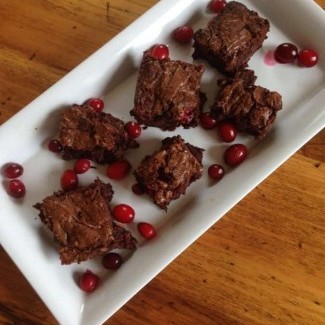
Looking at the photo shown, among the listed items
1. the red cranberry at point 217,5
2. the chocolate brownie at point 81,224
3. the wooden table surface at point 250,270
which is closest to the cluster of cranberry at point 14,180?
the chocolate brownie at point 81,224

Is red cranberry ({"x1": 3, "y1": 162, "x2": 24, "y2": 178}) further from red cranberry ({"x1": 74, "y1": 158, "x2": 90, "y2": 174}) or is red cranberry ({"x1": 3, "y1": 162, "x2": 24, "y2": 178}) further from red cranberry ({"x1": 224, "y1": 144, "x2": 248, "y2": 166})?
red cranberry ({"x1": 224, "y1": 144, "x2": 248, "y2": 166})

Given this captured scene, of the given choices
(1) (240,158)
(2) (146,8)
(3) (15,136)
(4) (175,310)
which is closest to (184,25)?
(2) (146,8)

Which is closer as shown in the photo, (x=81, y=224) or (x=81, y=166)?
(x=81, y=224)

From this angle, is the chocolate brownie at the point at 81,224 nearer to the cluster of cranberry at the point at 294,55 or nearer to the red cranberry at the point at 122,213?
the red cranberry at the point at 122,213

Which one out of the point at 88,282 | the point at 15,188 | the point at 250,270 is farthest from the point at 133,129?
the point at 250,270

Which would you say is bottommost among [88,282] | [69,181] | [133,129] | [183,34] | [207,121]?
[88,282]

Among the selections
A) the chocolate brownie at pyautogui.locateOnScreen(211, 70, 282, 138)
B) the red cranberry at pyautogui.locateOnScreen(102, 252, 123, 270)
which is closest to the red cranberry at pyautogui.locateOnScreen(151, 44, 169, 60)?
the chocolate brownie at pyautogui.locateOnScreen(211, 70, 282, 138)

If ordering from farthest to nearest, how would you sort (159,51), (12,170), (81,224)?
(159,51) → (12,170) → (81,224)

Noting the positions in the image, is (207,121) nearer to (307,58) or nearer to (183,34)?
(183,34)
